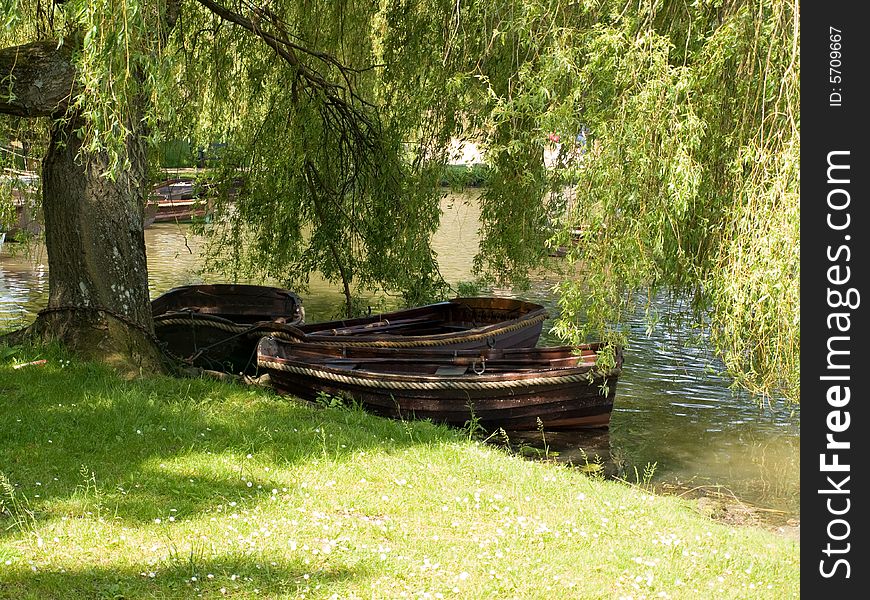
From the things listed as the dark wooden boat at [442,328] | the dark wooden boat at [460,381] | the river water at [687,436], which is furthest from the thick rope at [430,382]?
the dark wooden boat at [442,328]

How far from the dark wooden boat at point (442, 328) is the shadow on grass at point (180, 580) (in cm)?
588

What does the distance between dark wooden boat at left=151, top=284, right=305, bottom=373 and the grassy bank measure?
3226 mm

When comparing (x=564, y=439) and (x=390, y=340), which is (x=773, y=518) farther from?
(x=390, y=340)

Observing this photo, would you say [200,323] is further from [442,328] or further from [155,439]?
[155,439]

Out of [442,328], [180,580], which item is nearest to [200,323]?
[442,328]

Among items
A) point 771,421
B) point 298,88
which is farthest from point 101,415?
point 771,421

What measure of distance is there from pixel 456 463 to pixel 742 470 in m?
3.78

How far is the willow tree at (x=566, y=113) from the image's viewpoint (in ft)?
19.7

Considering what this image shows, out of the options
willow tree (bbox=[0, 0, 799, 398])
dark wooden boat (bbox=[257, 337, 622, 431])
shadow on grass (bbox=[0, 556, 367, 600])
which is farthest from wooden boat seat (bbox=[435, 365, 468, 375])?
shadow on grass (bbox=[0, 556, 367, 600])

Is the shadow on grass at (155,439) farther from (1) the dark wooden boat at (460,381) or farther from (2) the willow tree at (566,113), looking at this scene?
(2) the willow tree at (566,113)

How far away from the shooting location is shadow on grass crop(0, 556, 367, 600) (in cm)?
442

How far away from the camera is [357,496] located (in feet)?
19.6

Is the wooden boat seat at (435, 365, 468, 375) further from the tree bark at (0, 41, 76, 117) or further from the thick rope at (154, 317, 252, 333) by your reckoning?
the tree bark at (0, 41, 76, 117)
